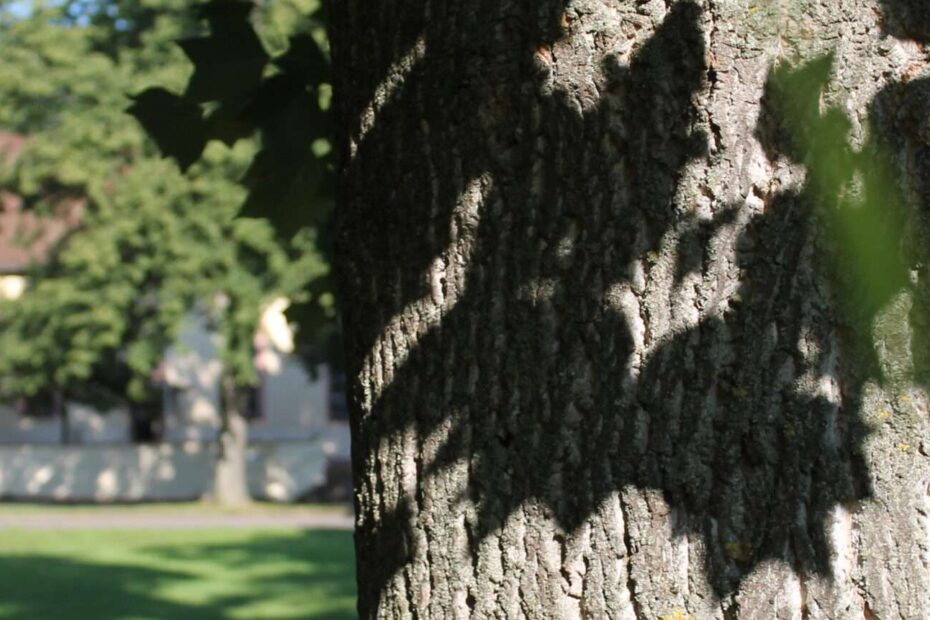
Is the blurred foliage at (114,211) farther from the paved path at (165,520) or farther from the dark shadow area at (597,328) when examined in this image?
the dark shadow area at (597,328)

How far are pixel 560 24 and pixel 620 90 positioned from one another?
0.43 feet

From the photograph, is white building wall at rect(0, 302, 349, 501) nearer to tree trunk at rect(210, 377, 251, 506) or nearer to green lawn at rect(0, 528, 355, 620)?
tree trunk at rect(210, 377, 251, 506)

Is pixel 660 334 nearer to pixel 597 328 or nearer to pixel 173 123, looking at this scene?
pixel 597 328

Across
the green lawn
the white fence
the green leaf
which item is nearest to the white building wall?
the white fence

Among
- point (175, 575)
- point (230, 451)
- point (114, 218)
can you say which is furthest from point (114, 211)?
point (175, 575)

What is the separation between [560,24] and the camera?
2012 mm

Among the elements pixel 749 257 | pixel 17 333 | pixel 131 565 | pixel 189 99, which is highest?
pixel 17 333

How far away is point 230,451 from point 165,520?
3.81 meters

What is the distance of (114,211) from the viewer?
25438 mm

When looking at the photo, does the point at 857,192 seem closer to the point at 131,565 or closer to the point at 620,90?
the point at 620,90

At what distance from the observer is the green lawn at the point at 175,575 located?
11.9 metres

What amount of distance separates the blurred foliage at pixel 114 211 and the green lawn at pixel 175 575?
18.3ft

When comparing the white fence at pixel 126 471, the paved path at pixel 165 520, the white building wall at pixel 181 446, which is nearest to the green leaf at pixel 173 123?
the paved path at pixel 165 520

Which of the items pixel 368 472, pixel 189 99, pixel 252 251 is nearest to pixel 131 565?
pixel 252 251
